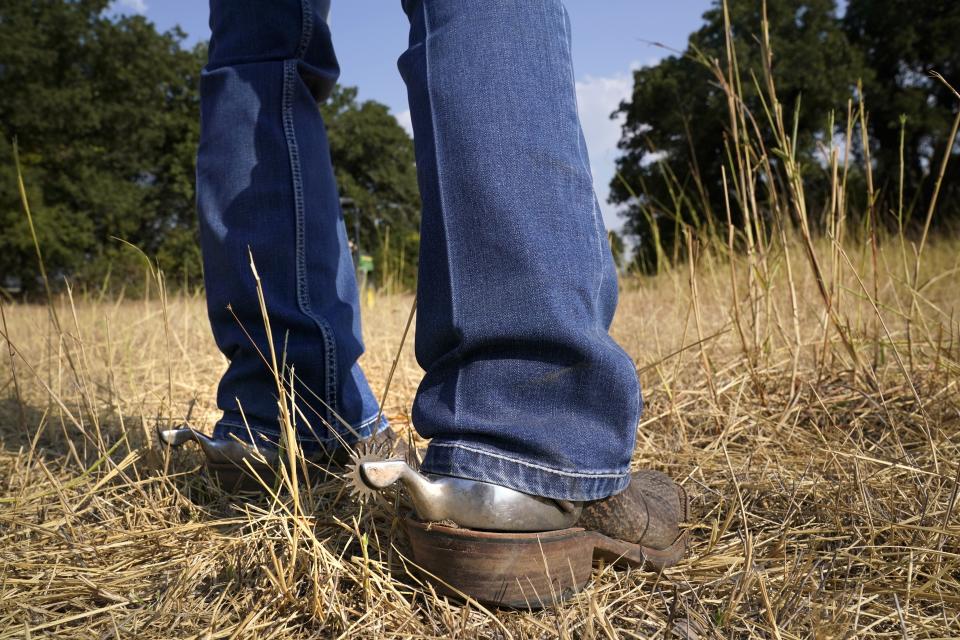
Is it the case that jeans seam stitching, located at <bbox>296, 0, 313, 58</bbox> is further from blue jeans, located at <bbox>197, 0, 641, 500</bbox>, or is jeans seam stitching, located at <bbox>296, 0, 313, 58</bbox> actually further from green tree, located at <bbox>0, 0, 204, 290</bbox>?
green tree, located at <bbox>0, 0, 204, 290</bbox>

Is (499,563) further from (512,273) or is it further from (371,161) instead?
(371,161)

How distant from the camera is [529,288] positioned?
1.85 feet

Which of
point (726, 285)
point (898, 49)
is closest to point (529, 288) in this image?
point (726, 285)

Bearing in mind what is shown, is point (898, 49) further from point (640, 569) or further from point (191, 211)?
point (191, 211)

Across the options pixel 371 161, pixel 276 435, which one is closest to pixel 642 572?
pixel 276 435

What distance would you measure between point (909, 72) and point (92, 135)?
19.0m

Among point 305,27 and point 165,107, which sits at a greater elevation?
point 165,107

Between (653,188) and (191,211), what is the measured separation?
12063mm

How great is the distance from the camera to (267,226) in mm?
834

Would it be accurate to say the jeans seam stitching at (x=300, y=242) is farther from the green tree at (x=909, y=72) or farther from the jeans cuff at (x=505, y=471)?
the green tree at (x=909, y=72)

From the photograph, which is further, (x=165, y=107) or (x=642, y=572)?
(x=165, y=107)

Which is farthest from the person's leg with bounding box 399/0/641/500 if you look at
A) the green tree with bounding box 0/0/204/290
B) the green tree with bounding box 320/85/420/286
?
the green tree with bounding box 320/85/420/286

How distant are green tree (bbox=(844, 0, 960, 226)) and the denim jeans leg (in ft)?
43.6

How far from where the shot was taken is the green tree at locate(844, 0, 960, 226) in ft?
38.3
